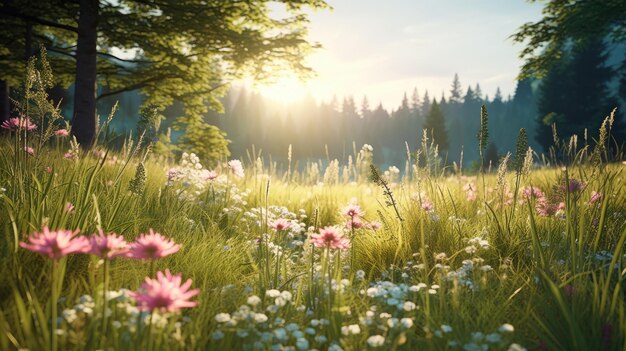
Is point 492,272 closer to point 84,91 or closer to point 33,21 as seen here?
point 84,91

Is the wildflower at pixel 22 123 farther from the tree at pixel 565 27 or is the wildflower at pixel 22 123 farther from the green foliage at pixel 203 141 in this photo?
the tree at pixel 565 27

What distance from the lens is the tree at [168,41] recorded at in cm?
820

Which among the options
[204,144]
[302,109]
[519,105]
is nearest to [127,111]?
[302,109]

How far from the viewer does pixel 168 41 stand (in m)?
9.80

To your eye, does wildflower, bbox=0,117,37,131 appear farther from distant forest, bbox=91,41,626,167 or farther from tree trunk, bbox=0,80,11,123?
distant forest, bbox=91,41,626,167

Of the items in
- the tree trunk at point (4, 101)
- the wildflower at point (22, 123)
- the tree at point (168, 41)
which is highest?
the tree at point (168, 41)

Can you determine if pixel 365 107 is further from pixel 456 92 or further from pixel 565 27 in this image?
pixel 565 27

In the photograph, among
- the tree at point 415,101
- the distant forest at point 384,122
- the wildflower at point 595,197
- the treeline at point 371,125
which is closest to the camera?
the wildflower at point 595,197

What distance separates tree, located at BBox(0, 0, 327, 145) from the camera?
820 cm

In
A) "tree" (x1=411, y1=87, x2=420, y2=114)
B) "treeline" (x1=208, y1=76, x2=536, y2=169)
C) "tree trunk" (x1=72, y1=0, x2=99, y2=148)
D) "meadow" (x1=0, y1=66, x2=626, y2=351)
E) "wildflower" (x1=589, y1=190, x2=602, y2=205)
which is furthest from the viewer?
"tree" (x1=411, y1=87, x2=420, y2=114)

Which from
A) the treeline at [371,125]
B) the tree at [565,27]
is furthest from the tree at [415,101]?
the tree at [565,27]

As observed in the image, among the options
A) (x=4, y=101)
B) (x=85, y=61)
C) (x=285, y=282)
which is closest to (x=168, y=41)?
(x=85, y=61)

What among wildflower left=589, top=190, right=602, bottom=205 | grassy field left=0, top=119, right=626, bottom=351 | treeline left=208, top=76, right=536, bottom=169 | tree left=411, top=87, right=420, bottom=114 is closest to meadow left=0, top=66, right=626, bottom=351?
grassy field left=0, top=119, right=626, bottom=351

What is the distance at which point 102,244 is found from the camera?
50.4 inches
